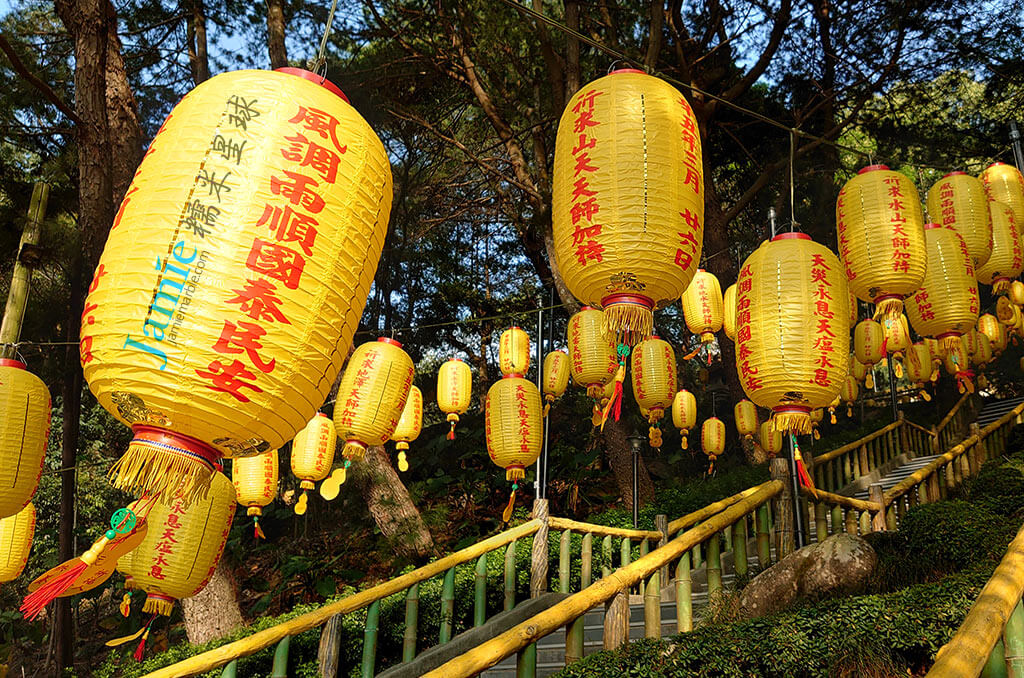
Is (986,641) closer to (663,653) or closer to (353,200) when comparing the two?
(663,653)

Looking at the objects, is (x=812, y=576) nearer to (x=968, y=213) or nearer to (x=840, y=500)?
(x=840, y=500)

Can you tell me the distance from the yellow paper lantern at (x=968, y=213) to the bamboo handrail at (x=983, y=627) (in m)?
3.84

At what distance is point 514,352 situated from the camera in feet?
24.3

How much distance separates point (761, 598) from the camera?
4148 mm

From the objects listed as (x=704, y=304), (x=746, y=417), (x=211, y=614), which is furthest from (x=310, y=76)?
(x=746, y=417)

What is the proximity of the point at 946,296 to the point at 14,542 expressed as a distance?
22.0 ft

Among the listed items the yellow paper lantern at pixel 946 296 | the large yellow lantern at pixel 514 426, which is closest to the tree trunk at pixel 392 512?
the large yellow lantern at pixel 514 426

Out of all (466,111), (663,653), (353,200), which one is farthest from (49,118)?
(663,653)

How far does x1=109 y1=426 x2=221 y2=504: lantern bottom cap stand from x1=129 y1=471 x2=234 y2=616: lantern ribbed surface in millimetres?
2228

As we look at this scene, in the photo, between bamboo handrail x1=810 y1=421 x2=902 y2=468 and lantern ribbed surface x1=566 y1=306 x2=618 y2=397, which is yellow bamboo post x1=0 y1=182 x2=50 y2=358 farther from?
bamboo handrail x1=810 y1=421 x2=902 y2=468

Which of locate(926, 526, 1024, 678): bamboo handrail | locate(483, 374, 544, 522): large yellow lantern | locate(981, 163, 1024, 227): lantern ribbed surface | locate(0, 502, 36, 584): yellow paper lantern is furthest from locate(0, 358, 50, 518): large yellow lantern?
locate(981, 163, 1024, 227): lantern ribbed surface

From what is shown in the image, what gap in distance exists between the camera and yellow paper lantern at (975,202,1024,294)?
18.1 ft

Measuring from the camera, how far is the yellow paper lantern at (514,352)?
7406 millimetres

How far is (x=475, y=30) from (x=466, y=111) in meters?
3.80
